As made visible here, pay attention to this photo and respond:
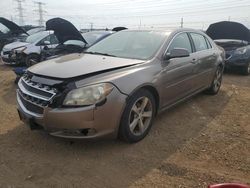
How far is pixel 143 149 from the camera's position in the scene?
3855mm

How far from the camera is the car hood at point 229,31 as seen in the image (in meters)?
11.3

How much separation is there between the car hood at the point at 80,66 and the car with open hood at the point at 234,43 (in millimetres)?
6214

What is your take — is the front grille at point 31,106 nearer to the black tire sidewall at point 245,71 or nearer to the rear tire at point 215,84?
the rear tire at point 215,84

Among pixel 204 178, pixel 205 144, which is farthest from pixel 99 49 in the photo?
pixel 204 178

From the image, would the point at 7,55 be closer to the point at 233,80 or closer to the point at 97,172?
the point at 233,80

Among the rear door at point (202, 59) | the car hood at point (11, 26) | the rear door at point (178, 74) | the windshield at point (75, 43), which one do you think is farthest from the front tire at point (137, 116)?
the car hood at point (11, 26)

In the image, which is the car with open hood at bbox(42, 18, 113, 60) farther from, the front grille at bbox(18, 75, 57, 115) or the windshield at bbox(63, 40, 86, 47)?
the front grille at bbox(18, 75, 57, 115)

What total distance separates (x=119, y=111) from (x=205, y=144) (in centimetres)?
136

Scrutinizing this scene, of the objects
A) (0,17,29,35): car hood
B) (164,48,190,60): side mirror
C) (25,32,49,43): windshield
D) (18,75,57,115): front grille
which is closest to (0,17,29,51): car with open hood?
(0,17,29,35): car hood

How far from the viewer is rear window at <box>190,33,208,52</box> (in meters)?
5.60

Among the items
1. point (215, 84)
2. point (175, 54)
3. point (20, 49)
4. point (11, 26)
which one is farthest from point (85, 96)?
point (11, 26)

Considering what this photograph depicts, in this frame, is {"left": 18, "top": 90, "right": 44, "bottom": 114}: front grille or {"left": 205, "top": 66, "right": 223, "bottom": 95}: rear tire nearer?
{"left": 18, "top": 90, "right": 44, "bottom": 114}: front grille

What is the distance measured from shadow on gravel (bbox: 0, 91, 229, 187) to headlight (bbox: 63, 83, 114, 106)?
0.72 m

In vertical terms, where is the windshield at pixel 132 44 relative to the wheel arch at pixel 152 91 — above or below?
above
